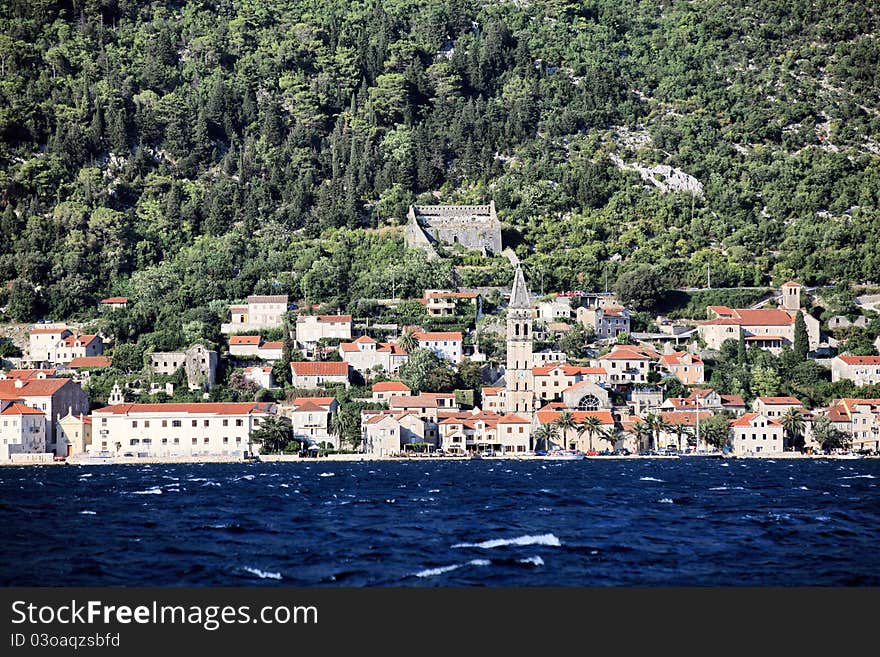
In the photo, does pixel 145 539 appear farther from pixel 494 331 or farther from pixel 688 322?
pixel 688 322

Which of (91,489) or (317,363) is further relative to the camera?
(317,363)

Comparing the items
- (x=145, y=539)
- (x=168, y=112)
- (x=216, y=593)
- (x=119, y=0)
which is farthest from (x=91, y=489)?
(x=119, y=0)

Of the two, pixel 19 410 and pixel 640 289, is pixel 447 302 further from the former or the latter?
pixel 19 410

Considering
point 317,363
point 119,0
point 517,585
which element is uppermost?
point 119,0

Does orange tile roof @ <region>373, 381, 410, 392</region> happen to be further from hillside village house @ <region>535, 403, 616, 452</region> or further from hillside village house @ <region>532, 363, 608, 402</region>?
hillside village house @ <region>535, 403, 616, 452</region>

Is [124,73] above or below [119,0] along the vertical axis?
below

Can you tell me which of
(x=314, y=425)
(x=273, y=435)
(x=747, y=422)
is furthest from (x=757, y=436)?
(x=273, y=435)

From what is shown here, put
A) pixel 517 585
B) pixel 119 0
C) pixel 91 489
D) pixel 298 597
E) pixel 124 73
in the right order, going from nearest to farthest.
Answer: pixel 298 597 → pixel 517 585 → pixel 91 489 → pixel 124 73 → pixel 119 0
